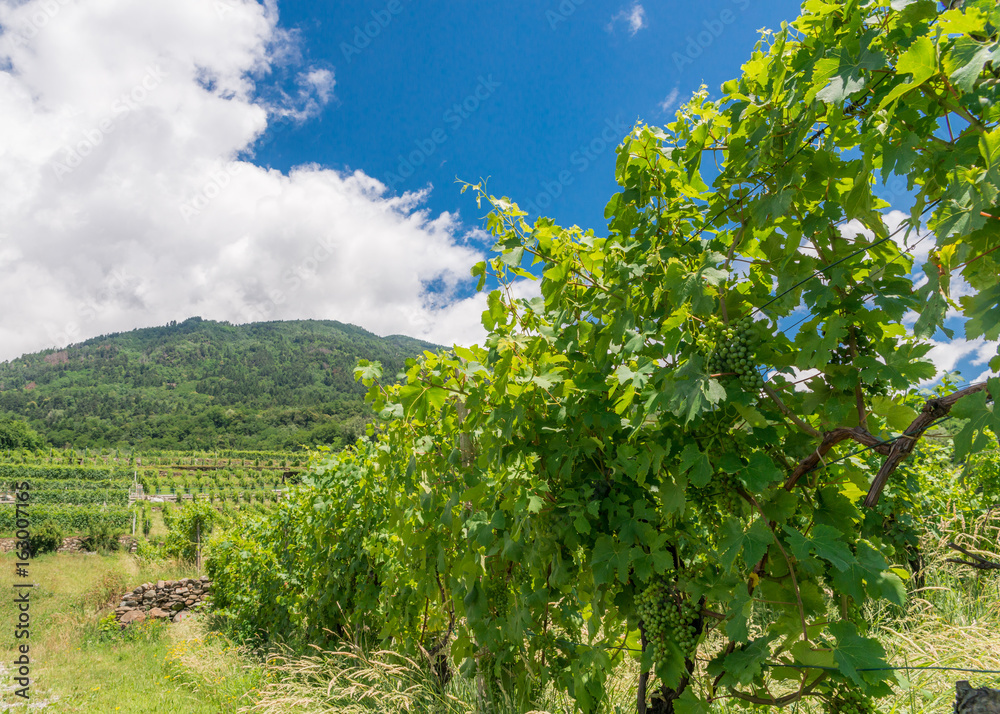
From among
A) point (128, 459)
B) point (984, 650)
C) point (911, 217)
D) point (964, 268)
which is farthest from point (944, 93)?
point (128, 459)

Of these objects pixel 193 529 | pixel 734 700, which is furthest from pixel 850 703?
pixel 193 529

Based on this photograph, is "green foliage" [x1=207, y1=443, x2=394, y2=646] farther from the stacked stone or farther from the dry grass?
the stacked stone

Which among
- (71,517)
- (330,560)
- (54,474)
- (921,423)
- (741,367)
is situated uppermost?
(741,367)

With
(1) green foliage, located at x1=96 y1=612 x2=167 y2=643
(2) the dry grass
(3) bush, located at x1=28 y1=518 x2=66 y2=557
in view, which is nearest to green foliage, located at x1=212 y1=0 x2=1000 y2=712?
(2) the dry grass

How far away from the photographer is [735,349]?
153 cm

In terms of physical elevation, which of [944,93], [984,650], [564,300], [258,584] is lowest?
[258,584]

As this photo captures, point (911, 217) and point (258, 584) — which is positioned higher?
point (911, 217)

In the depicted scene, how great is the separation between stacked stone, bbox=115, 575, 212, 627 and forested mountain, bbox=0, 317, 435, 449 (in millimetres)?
44641

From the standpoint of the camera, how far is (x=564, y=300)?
2.16m

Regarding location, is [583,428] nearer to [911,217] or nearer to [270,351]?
[911,217]

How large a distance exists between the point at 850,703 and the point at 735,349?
3.98ft

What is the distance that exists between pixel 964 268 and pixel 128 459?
6982 cm

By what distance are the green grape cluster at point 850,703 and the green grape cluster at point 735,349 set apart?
3.41ft

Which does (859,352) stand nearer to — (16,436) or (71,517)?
(71,517)
